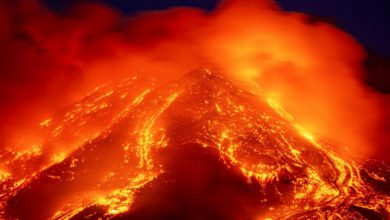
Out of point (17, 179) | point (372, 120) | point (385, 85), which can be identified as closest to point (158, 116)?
point (17, 179)

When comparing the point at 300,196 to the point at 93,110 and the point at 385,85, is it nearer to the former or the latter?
the point at 93,110

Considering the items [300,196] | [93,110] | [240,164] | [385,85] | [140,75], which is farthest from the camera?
[385,85]

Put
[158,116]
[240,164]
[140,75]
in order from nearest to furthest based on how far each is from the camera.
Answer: [240,164] → [158,116] → [140,75]

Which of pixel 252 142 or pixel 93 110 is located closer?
pixel 252 142
